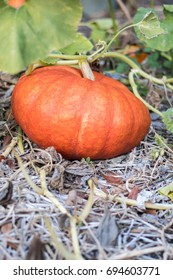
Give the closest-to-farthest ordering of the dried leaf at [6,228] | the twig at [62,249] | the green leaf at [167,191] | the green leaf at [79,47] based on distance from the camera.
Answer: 1. the twig at [62,249]
2. the dried leaf at [6,228]
3. the green leaf at [167,191]
4. the green leaf at [79,47]

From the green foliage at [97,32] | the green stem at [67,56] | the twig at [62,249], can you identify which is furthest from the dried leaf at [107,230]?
the green foliage at [97,32]

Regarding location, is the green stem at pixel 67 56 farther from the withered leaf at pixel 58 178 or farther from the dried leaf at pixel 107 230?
the dried leaf at pixel 107 230

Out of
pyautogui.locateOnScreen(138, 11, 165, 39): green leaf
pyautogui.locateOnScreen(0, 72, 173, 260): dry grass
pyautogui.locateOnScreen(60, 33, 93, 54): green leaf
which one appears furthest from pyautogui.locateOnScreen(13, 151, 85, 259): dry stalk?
pyautogui.locateOnScreen(138, 11, 165, 39): green leaf

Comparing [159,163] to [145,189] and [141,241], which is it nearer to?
[145,189]

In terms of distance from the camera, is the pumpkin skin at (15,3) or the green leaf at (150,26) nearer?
the pumpkin skin at (15,3)

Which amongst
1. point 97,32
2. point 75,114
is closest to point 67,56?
point 75,114
